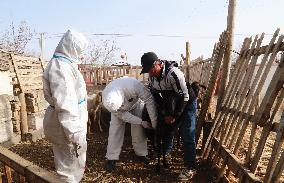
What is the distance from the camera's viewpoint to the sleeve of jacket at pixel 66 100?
3086mm

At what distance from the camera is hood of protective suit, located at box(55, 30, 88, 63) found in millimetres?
3363

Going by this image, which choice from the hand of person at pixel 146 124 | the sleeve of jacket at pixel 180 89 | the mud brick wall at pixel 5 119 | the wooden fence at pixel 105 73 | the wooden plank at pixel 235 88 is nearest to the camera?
the wooden plank at pixel 235 88

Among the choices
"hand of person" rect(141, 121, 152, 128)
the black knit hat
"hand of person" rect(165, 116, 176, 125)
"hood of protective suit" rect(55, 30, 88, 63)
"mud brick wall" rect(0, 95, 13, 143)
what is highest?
"hood of protective suit" rect(55, 30, 88, 63)

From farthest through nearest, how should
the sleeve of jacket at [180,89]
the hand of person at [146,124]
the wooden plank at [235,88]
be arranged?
the hand of person at [146,124] → the sleeve of jacket at [180,89] → the wooden plank at [235,88]

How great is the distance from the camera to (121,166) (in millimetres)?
5488

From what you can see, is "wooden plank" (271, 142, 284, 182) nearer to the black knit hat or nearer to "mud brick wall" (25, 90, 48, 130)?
the black knit hat

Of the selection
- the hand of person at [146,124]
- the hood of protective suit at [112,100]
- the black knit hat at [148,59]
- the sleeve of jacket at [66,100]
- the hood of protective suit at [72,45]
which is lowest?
the hand of person at [146,124]

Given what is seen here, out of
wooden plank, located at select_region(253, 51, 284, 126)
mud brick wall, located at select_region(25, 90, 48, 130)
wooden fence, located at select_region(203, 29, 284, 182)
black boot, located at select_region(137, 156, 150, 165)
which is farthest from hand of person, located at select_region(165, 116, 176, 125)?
mud brick wall, located at select_region(25, 90, 48, 130)

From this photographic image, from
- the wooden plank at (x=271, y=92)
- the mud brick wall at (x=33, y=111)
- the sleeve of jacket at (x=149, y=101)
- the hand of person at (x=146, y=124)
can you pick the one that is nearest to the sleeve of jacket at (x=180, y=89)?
the sleeve of jacket at (x=149, y=101)

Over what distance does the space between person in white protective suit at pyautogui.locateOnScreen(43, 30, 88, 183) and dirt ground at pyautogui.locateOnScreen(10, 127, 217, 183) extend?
1571 millimetres

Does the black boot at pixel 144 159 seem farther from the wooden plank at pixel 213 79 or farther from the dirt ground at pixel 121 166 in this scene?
the wooden plank at pixel 213 79

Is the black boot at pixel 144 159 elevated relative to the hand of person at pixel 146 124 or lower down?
lower down

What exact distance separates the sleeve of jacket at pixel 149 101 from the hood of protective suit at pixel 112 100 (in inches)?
13.2

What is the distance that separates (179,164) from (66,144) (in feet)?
8.70
